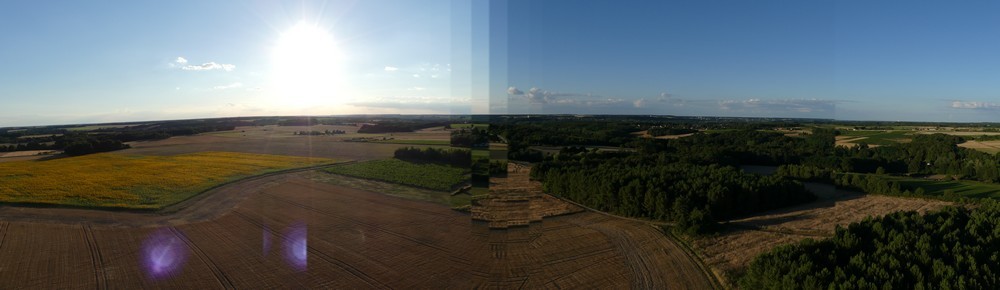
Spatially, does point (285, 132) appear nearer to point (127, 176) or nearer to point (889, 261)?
point (127, 176)

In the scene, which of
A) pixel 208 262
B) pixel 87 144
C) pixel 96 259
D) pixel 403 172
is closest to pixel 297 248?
pixel 208 262

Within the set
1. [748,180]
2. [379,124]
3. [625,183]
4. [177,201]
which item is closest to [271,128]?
[379,124]

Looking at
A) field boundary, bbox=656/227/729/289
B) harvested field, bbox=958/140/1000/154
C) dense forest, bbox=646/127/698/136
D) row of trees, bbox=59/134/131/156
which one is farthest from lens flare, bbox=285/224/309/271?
harvested field, bbox=958/140/1000/154

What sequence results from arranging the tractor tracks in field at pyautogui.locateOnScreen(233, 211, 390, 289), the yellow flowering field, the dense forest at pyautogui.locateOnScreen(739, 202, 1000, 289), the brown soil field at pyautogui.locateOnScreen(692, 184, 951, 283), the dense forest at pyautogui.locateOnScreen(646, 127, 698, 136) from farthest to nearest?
1. the dense forest at pyautogui.locateOnScreen(646, 127, 698, 136)
2. the yellow flowering field
3. the brown soil field at pyautogui.locateOnScreen(692, 184, 951, 283)
4. the tractor tracks in field at pyautogui.locateOnScreen(233, 211, 390, 289)
5. the dense forest at pyautogui.locateOnScreen(739, 202, 1000, 289)

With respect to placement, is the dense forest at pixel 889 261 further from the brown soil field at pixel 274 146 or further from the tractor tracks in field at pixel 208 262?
the brown soil field at pixel 274 146

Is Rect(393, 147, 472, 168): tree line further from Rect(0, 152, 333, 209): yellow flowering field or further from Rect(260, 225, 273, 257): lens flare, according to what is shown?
Rect(260, 225, 273, 257): lens flare

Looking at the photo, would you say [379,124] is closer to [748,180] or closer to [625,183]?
[625,183]
